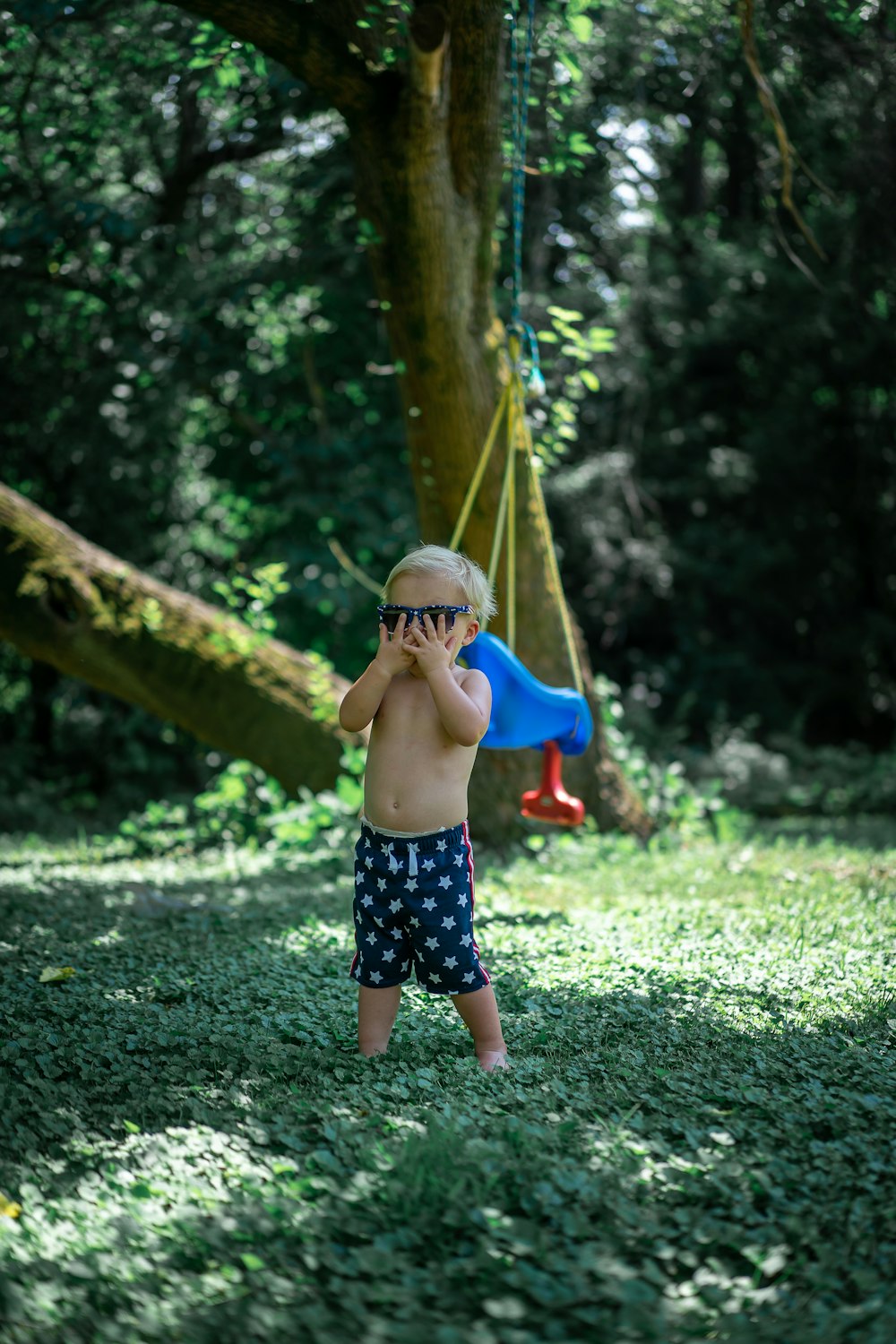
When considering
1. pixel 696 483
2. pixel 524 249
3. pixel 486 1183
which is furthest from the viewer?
pixel 696 483

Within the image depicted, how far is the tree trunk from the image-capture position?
22.4ft

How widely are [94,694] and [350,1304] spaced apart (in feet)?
33.0

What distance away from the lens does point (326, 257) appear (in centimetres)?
895

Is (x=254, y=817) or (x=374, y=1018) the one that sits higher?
(x=374, y=1018)

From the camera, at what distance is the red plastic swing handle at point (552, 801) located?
450 cm

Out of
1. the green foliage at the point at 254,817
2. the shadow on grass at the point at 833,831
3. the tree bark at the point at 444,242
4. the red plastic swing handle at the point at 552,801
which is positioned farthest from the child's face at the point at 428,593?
the shadow on grass at the point at 833,831

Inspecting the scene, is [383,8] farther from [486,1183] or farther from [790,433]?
[790,433]

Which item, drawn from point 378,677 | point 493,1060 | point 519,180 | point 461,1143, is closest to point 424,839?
point 378,677

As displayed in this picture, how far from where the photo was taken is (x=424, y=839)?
3086mm

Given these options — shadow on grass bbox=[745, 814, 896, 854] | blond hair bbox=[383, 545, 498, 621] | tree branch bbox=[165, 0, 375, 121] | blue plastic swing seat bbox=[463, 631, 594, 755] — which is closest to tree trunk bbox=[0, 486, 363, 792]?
blue plastic swing seat bbox=[463, 631, 594, 755]

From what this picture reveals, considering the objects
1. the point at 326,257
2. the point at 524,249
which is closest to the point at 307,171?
the point at 326,257

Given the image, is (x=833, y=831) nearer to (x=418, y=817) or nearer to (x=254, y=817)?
(x=254, y=817)

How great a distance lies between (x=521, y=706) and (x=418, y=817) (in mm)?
1258

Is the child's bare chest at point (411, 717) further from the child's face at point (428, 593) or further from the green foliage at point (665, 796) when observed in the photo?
the green foliage at point (665, 796)
